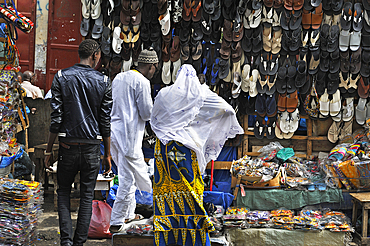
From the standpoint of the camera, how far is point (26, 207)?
371 centimetres

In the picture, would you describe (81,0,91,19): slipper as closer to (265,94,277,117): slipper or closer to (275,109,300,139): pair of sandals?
(265,94,277,117): slipper

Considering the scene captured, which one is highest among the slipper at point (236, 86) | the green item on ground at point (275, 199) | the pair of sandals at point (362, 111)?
the slipper at point (236, 86)

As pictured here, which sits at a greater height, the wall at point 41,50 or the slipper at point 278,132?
the wall at point 41,50

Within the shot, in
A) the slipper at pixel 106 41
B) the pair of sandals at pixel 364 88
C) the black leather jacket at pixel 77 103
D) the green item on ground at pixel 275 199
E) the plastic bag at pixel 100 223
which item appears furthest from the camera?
the slipper at pixel 106 41

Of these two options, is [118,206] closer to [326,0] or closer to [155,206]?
[155,206]

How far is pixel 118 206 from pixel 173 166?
0.87 m

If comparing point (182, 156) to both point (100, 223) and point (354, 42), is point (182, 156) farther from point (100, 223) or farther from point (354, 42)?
point (354, 42)

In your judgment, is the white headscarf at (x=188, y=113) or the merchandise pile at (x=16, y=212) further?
the merchandise pile at (x=16, y=212)

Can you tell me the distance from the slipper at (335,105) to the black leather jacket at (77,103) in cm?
401

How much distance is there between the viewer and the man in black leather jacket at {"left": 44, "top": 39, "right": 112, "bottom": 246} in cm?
305

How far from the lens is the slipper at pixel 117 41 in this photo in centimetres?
598

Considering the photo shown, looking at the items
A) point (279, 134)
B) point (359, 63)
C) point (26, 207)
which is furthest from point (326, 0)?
point (26, 207)

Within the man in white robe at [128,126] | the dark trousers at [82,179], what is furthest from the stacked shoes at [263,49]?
the dark trousers at [82,179]

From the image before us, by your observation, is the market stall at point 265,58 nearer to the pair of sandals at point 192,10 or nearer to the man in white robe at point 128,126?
the pair of sandals at point 192,10
